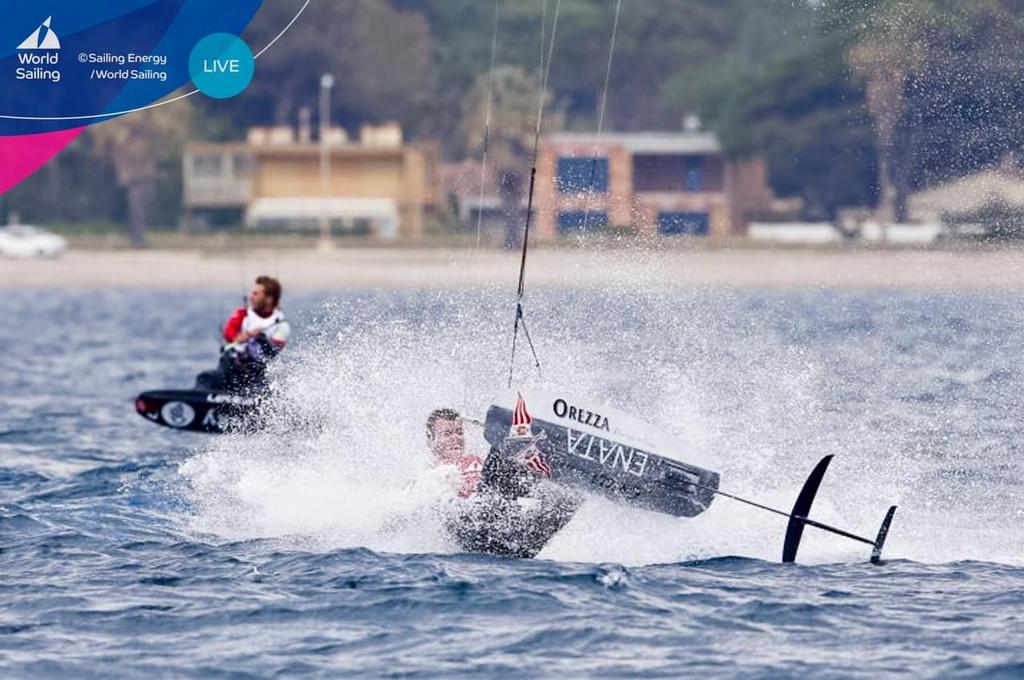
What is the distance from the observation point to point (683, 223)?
1900 inches

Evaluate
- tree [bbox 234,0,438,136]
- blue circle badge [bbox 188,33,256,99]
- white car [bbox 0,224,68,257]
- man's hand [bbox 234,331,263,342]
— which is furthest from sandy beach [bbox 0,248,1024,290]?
blue circle badge [bbox 188,33,256,99]

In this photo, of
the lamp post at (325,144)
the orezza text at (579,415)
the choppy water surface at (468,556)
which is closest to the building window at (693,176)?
the lamp post at (325,144)

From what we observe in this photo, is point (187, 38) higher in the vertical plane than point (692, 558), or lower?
higher

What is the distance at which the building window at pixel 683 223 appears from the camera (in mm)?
48500

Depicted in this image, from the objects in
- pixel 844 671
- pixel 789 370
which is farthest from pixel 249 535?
pixel 789 370

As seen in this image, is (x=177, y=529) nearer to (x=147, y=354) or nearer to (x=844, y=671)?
(x=844, y=671)

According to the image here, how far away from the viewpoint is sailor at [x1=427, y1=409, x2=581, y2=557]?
30.8 ft

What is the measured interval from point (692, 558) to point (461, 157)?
167 ft

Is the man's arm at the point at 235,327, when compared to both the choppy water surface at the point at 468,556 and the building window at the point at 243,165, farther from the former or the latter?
the building window at the point at 243,165

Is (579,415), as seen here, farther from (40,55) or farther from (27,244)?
(27,244)

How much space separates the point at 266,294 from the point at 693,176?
1742 inches

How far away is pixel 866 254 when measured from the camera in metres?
47.1

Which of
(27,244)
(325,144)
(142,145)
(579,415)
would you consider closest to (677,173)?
(325,144)

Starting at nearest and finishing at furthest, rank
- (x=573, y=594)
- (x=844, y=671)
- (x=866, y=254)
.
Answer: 1. (x=844, y=671)
2. (x=573, y=594)
3. (x=866, y=254)
